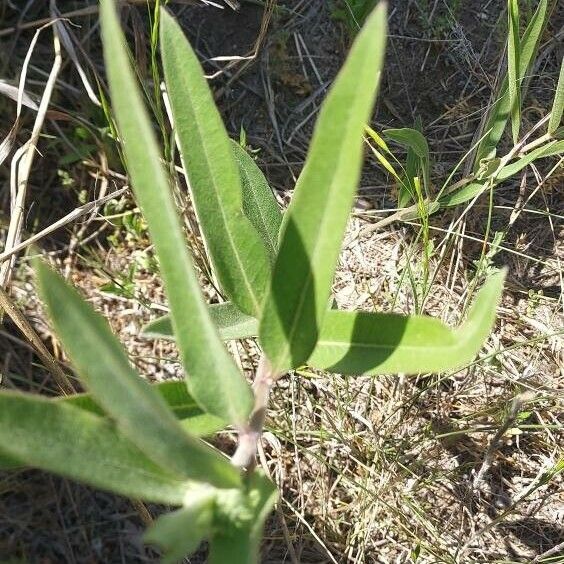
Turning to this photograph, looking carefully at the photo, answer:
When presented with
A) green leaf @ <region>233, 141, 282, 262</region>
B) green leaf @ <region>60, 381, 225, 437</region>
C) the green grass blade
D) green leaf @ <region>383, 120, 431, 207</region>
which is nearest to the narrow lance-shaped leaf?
green leaf @ <region>60, 381, 225, 437</region>

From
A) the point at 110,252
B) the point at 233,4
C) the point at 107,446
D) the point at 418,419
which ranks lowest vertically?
the point at 418,419

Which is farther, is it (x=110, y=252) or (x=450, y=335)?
(x=110, y=252)

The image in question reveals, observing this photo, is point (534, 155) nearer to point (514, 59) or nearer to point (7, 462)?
point (514, 59)

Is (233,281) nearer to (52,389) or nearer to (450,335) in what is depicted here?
(450,335)

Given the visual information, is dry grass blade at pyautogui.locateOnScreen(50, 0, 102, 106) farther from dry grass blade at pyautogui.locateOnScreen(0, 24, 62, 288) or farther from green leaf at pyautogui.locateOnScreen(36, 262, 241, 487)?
green leaf at pyautogui.locateOnScreen(36, 262, 241, 487)

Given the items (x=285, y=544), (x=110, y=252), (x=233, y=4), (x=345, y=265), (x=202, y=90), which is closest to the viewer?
(x=202, y=90)

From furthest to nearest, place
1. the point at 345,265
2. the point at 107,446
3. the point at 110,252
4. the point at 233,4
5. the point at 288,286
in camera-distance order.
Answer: the point at 110,252 → the point at 345,265 → the point at 233,4 → the point at 288,286 → the point at 107,446

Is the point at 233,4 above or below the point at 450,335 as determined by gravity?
above

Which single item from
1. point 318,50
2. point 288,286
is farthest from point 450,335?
point 318,50
